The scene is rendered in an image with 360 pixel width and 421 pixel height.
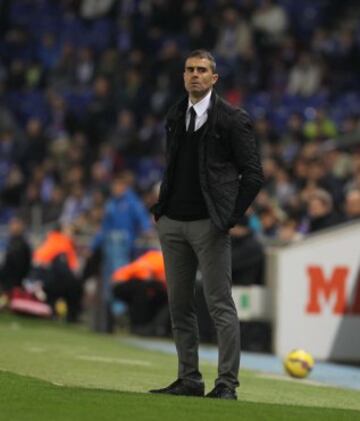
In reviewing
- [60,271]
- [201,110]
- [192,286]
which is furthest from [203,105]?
[60,271]

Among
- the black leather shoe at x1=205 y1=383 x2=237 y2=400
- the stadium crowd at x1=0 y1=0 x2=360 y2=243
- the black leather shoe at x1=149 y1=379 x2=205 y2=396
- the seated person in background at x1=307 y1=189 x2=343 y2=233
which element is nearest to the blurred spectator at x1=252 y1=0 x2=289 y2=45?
the stadium crowd at x1=0 y1=0 x2=360 y2=243

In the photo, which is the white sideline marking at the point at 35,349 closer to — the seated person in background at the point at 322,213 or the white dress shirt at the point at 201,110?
the seated person in background at the point at 322,213

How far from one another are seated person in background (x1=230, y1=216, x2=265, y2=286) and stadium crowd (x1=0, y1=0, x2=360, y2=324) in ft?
6.42

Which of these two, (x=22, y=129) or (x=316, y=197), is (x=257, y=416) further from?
(x=22, y=129)

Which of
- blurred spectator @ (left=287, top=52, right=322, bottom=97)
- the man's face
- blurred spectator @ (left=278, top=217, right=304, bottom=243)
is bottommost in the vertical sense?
blurred spectator @ (left=278, top=217, right=304, bottom=243)

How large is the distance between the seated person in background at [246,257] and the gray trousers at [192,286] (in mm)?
6776

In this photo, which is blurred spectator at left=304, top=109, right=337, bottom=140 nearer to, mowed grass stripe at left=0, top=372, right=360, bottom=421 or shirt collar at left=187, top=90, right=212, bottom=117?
shirt collar at left=187, top=90, right=212, bottom=117

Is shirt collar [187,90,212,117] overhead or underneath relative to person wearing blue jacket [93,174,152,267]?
overhead

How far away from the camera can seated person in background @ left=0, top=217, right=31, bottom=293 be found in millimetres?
19203

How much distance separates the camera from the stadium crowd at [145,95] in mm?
19875

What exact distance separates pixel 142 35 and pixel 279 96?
4874mm

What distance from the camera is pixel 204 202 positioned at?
27.9ft

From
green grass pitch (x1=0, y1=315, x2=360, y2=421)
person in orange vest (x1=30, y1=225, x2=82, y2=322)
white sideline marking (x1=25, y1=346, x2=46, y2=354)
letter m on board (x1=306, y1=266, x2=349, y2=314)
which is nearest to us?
green grass pitch (x1=0, y1=315, x2=360, y2=421)

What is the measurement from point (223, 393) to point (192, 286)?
2.22 feet
